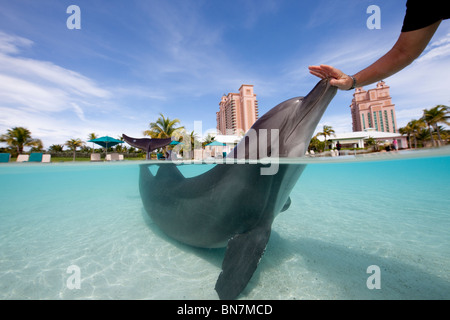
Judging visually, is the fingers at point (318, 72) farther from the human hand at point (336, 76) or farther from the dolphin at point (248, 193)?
the dolphin at point (248, 193)

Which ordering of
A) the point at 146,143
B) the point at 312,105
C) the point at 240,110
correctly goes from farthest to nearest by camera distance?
the point at 240,110 → the point at 146,143 → the point at 312,105

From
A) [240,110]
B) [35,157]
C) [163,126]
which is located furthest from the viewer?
[240,110]

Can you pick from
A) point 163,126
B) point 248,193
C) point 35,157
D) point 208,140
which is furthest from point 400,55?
point 208,140

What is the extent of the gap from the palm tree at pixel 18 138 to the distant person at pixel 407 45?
172ft

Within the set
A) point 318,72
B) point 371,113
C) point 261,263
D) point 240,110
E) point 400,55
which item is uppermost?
point 240,110

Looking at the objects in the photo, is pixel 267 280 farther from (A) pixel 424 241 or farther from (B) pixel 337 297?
(A) pixel 424 241

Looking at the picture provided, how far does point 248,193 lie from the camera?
2666mm

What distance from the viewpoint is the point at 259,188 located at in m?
2.65

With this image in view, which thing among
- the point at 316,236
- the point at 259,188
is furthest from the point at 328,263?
the point at 259,188

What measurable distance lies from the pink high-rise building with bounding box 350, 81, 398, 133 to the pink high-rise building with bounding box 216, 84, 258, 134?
5066 centimetres

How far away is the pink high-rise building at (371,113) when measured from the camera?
89.2 metres

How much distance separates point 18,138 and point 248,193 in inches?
2088

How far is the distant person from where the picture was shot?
122 cm

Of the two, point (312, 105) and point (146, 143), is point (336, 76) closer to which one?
point (312, 105)
